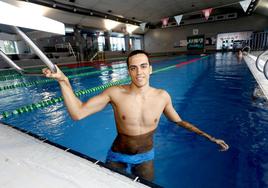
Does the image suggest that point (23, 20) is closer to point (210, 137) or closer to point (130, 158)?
point (130, 158)

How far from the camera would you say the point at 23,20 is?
1087 mm

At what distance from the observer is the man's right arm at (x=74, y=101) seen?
1373 mm

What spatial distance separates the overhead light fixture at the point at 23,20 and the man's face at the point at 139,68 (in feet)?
2.00

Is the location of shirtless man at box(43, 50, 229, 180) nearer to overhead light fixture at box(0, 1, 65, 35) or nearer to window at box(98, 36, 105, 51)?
overhead light fixture at box(0, 1, 65, 35)

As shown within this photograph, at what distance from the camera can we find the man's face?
65.8 inches

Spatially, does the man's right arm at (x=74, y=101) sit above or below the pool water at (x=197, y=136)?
above

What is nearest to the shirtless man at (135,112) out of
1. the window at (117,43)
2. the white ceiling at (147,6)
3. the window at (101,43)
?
the white ceiling at (147,6)

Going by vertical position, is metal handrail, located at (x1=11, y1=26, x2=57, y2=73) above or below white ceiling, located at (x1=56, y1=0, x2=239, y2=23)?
below

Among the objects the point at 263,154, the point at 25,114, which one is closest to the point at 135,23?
the point at 25,114

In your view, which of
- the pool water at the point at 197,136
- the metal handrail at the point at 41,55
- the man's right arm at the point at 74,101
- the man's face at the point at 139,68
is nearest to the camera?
the metal handrail at the point at 41,55

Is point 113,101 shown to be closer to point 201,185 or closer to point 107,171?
point 107,171

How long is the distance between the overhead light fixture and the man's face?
0.61 m

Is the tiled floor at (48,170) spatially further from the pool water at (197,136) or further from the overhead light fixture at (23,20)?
the pool water at (197,136)

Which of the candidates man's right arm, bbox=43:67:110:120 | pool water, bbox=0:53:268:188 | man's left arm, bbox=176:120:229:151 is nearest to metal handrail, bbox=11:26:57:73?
man's right arm, bbox=43:67:110:120
